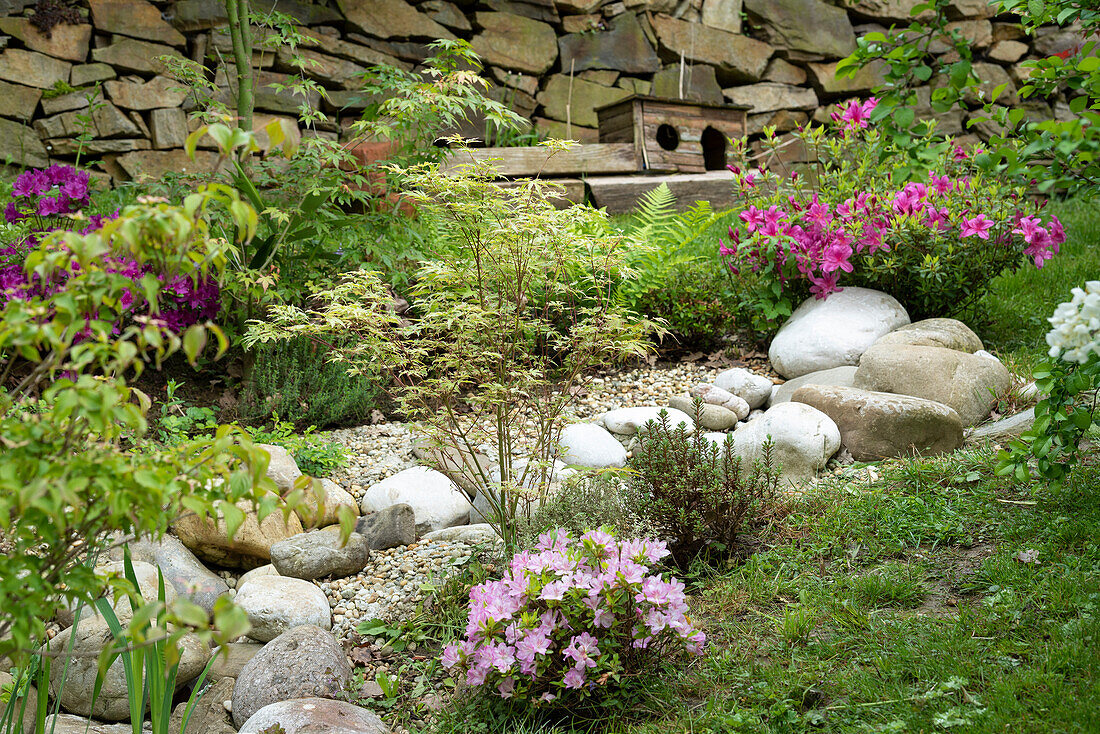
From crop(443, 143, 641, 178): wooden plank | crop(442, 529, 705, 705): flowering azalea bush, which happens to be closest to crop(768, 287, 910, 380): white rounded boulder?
crop(442, 529, 705, 705): flowering azalea bush

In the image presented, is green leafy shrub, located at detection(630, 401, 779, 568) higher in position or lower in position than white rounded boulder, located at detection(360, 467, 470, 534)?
higher

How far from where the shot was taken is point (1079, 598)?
1.96 metres

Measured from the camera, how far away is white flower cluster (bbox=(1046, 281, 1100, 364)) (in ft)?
5.25

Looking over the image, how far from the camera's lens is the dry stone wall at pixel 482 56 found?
6.39m

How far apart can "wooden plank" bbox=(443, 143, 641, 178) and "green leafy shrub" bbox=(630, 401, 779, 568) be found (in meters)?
4.70

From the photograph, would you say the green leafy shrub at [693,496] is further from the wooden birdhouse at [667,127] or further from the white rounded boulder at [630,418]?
the wooden birdhouse at [667,127]

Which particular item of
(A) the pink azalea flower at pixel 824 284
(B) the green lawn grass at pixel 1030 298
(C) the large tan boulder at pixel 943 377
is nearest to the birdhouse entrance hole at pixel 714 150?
(B) the green lawn grass at pixel 1030 298

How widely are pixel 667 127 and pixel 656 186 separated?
2.64 feet

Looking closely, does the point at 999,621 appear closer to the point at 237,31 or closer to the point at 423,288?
the point at 423,288

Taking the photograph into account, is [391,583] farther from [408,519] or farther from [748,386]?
[748,386]

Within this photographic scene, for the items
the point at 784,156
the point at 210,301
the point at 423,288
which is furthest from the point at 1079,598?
the point at 784,156

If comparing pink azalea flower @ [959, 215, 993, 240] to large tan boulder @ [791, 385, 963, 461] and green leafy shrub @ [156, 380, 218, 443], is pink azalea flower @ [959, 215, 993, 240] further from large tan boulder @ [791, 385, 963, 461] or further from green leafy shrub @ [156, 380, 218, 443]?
green leafy shrub @ [156, 380, 218, 443]

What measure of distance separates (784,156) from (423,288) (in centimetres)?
866

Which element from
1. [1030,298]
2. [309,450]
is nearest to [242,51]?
[309,450]
